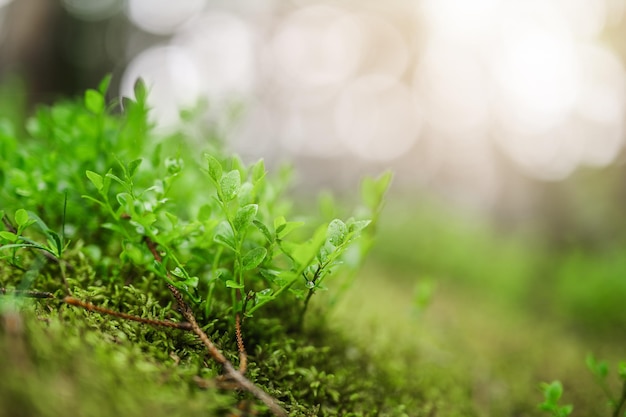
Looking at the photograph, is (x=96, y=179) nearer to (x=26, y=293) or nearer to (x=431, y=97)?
(x=26, y=293)

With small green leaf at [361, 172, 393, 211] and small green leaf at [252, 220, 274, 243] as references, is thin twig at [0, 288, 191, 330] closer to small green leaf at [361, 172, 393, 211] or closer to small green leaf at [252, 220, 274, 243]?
small green leaf at [252, 220, 274, 243]

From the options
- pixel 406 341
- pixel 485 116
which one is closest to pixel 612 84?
pixel 406 341

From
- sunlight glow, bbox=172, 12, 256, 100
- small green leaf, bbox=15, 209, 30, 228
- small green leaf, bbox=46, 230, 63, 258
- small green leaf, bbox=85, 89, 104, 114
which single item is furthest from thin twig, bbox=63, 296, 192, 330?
sunlight glow, bbox=172, 12, 256, 100

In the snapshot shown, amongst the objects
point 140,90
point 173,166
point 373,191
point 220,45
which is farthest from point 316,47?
point 173,166

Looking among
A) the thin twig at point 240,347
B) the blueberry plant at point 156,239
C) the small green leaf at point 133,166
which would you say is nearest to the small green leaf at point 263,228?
the blueberry plant at point 156,239

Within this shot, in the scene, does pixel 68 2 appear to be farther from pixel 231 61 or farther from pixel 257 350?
pixel 231 61

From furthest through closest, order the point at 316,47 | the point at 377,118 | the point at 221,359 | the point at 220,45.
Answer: the point at 377,118, the point at 316,47, the point at 220,45, the point at 221,359
